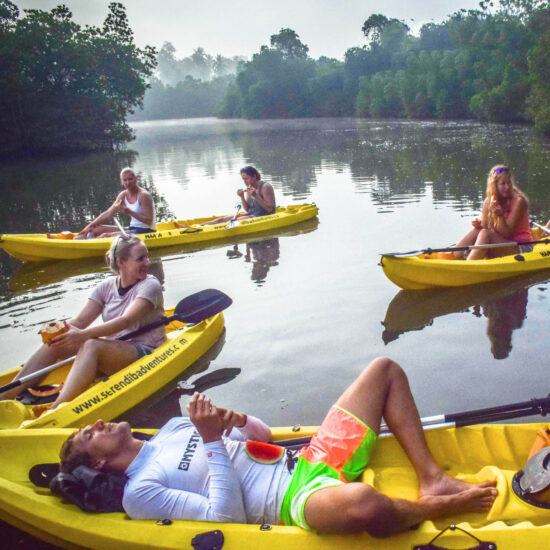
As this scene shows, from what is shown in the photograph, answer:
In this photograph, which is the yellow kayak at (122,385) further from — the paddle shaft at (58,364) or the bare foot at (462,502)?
the bare foot at (462,502)

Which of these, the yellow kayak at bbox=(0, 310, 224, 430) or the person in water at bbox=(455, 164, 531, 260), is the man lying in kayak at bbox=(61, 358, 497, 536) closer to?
the yellow kayak at bbox=(0, 310, 224, 430)

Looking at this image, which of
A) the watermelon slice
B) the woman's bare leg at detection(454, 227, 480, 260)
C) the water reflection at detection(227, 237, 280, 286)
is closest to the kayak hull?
the woman's bare leg at detection(454, 227, 480, 260)

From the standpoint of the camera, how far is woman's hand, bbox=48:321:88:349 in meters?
4.53

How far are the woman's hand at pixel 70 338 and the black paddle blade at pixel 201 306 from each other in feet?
2.87

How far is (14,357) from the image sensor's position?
20.2ft

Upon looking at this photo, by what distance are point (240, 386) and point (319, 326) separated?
1.41 meters

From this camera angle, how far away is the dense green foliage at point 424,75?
35656 mm

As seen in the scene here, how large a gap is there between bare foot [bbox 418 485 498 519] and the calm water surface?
164 cm

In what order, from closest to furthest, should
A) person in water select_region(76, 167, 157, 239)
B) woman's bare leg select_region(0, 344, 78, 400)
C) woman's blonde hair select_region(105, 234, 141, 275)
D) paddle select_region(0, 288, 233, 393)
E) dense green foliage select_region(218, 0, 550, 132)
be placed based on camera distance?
woman's blonde hair select_region(105, 234, 141, 275) → woman's bare leg select_region(0, 344, 78, 400) → paddle select_region(0, 288, 233, 393) → person in water select_region(76, 167, 157, 239) → dense green foliage select_region(218, 0, 550, 132)

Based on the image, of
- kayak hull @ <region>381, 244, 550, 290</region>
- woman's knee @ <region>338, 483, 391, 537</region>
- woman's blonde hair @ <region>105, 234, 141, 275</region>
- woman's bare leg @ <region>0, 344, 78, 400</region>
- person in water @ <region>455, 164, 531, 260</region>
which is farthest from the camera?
person in water @ <region>455, 164, 531, 260</region>

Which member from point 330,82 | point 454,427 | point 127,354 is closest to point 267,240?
point 127,354

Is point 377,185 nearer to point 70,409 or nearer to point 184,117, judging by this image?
point 70,409

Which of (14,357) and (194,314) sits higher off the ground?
(194,314)

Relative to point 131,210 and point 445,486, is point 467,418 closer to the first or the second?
point 445,486
